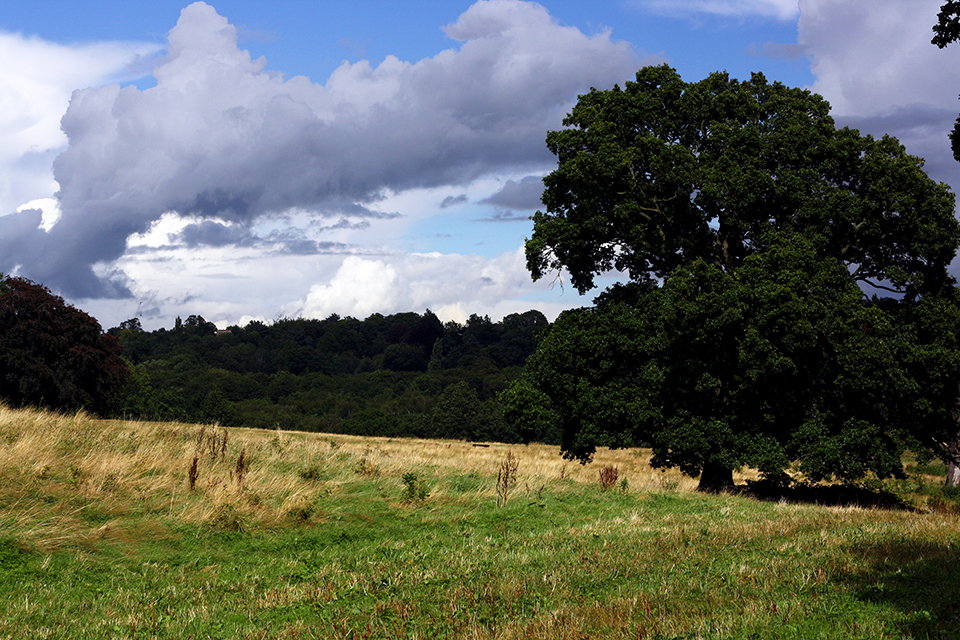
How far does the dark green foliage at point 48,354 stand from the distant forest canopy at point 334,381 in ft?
51.3

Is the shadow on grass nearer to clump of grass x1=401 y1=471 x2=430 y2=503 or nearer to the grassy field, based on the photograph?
the grassy field

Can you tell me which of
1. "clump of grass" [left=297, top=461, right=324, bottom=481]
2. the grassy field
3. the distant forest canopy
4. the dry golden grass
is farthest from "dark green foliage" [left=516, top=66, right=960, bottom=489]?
the distant forest canopy

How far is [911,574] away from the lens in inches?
317

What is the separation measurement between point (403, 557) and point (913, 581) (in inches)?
247

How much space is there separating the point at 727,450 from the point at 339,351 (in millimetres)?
183050

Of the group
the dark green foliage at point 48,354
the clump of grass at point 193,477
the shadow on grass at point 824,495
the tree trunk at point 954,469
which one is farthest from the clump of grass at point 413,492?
the dark green foliage at point 48,354

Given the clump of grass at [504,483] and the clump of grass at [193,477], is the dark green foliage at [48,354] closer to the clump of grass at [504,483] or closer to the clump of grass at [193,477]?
the clump of grass at [193,477]

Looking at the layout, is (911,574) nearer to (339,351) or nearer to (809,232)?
(809,232)

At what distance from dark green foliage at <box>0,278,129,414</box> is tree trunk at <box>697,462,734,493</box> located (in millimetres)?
35457

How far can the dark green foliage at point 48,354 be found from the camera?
4156 cm

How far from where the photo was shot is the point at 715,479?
23172mm

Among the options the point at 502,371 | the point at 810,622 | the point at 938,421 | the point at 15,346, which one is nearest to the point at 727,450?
the point at 938,421

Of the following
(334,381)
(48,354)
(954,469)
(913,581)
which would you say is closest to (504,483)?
(913,581)

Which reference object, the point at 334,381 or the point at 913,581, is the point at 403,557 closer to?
the point at 913,581
